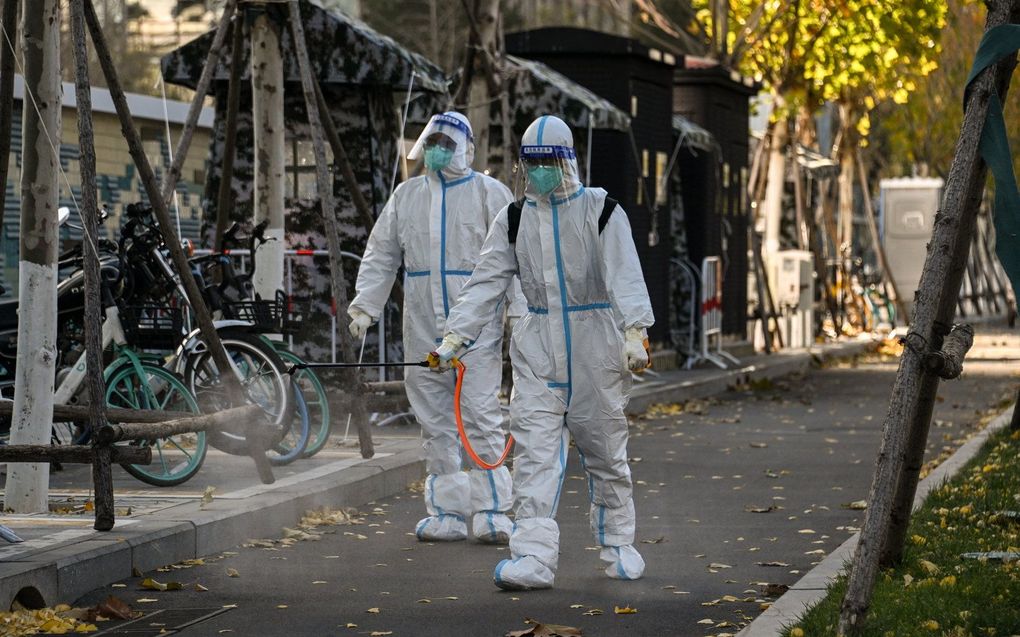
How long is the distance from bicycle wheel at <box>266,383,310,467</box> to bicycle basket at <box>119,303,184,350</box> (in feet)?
2.66

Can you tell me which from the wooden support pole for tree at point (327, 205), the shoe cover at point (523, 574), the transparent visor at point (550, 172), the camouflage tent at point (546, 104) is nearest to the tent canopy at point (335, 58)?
the camouflage tent at point (546, 104)

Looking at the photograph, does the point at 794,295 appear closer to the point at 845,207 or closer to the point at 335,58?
the point at 845,207

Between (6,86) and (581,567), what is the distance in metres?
3.67

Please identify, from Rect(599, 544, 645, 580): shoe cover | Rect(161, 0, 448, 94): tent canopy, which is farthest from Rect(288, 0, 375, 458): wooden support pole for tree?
Rect(599, 544, 645, 580): shoe cover

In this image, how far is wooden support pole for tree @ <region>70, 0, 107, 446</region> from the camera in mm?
8508

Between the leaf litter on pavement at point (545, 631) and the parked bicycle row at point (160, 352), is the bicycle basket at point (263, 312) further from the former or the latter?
the leaf litter on pavement at point (545, 631)

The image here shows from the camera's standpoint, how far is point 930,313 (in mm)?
6312

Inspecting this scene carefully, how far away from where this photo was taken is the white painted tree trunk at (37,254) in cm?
907

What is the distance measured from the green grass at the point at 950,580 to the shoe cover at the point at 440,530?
221 centimetres

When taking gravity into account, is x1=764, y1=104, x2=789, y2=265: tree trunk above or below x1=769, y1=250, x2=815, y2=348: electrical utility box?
above

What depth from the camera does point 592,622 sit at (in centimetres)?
712

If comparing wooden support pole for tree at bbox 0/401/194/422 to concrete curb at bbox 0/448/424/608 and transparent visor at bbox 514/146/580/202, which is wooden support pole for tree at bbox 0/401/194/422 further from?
transparent visor at bbox 514/146/580/202

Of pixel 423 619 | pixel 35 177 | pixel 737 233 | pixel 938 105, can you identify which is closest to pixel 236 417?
pixel 35 177

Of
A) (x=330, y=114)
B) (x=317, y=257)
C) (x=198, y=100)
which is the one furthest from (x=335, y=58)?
(x=198, y=100)
